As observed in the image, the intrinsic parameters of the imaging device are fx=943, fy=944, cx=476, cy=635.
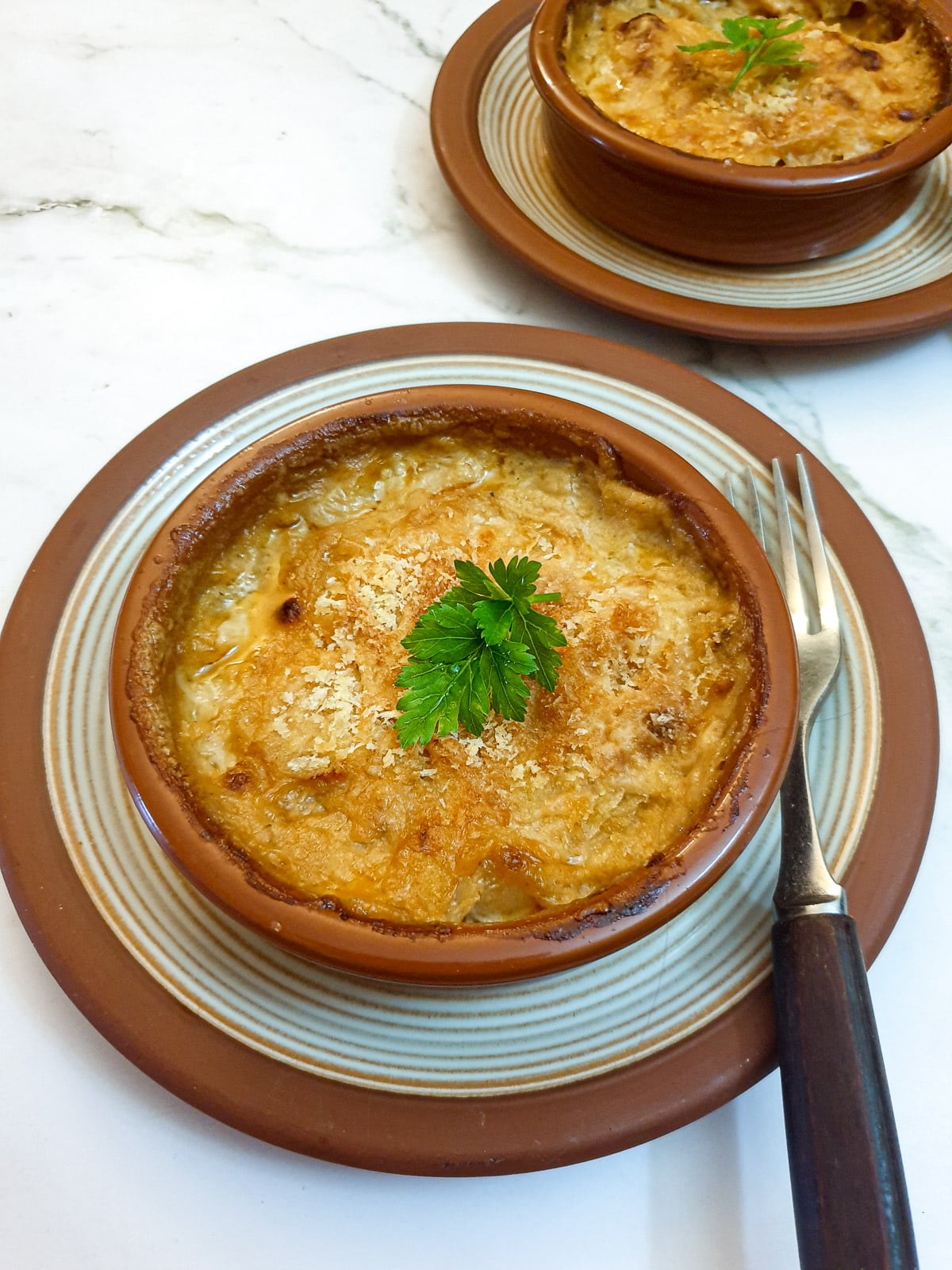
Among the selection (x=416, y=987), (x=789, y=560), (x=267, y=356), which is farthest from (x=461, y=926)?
(x=267, y=356)

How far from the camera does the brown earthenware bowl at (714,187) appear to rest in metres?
1.81

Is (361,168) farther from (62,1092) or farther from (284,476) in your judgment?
(62,1092)

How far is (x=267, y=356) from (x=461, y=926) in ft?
4.55

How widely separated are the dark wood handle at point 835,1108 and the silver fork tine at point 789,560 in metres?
0.49

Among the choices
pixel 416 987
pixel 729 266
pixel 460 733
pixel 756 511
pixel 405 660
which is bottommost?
pixel 416 987

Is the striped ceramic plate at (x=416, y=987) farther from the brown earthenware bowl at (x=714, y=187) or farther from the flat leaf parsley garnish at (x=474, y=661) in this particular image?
the brown earthenware bowl at (x=714, y=187)

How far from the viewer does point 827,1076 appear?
1.03m

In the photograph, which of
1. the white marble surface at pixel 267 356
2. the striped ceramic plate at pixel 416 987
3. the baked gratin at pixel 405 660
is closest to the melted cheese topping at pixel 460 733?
the baked gratin at pixel 405 660

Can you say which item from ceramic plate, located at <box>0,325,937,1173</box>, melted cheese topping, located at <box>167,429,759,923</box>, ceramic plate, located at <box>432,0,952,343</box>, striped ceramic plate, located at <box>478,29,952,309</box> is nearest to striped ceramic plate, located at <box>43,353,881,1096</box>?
ceramic plate, located at <box>0,325,937,1173</box>

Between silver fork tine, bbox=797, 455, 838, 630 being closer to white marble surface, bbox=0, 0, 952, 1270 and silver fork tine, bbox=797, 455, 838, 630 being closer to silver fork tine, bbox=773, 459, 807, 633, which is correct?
silver fork tine, bbox=773, 459, 807, 633

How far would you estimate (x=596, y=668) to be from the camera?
1.29m

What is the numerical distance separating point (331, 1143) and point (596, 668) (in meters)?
0.67

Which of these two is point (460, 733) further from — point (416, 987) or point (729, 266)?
point (729, 266)

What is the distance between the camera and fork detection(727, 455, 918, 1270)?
0.94m
